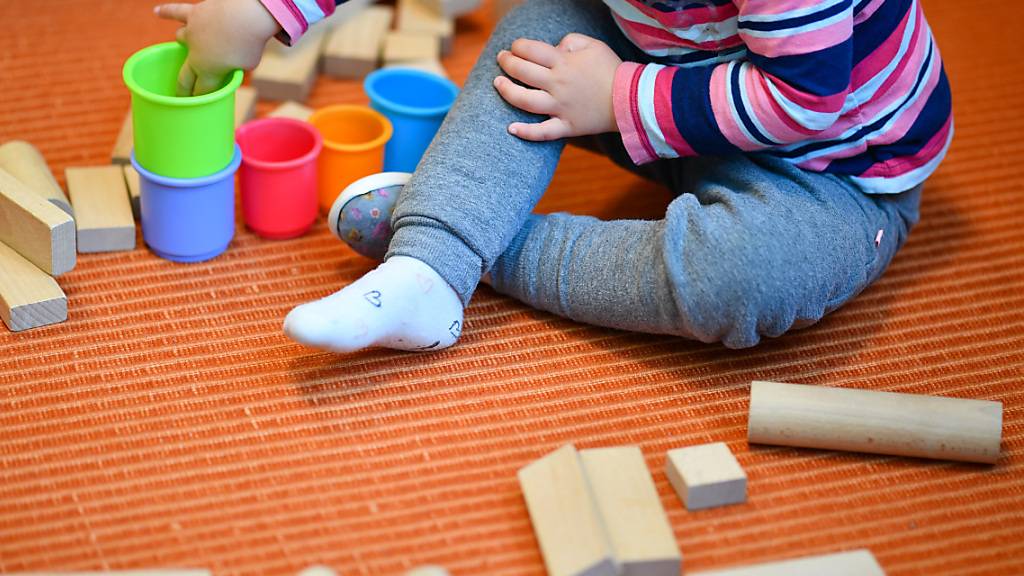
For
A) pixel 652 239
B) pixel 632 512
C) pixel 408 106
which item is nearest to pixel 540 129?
pixel 652 239

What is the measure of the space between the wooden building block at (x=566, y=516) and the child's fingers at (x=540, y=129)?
30 centimetres

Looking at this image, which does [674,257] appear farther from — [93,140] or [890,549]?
[93,140]

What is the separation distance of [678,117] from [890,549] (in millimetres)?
382

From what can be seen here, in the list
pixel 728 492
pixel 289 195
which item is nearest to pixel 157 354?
pixel 289 195

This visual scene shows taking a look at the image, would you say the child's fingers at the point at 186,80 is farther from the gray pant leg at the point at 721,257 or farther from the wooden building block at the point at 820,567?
the wooden building block at the point at 820,567

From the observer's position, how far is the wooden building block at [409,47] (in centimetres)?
135

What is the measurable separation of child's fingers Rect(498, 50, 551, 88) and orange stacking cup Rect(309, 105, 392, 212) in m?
0.16

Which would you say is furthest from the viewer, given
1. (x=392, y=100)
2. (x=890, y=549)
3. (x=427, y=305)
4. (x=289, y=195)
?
(x=392, y=100)

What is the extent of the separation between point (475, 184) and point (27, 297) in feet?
1.26

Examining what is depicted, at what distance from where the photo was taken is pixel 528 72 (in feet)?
3.31

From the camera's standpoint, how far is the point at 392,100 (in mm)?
1204

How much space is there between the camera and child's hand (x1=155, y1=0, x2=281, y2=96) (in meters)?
0.98

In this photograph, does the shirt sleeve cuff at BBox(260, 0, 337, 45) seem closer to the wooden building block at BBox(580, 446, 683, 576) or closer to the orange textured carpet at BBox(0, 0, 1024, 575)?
the orange textured carpet at BBox(0, 0, 1024, 575)

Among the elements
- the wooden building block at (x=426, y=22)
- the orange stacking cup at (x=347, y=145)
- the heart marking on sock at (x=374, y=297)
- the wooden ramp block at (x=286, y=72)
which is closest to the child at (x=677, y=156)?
the heart marking on sock at (x=374, y=297)
